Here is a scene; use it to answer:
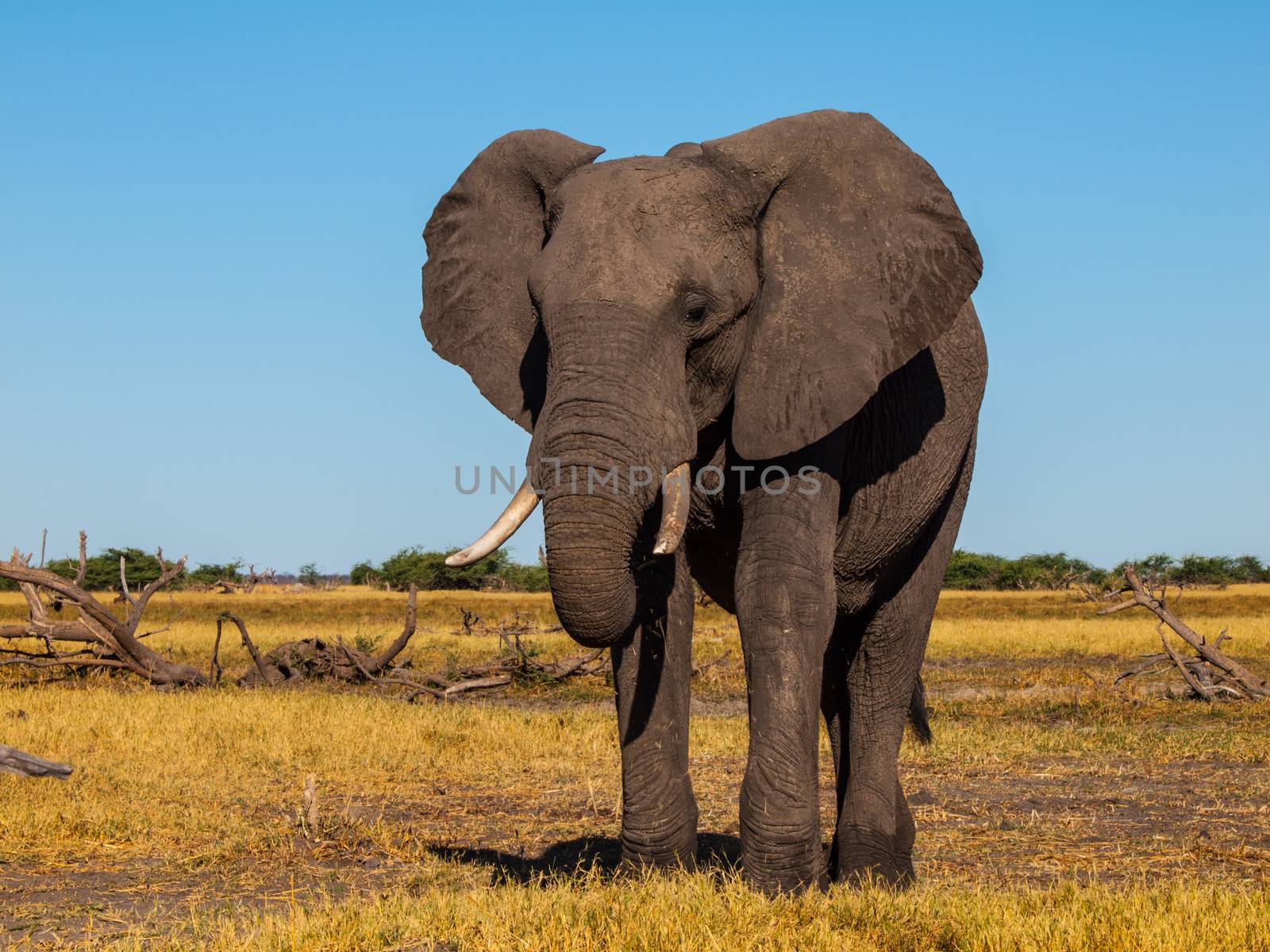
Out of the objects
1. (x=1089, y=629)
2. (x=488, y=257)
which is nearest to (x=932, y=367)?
(x=488, y=257)

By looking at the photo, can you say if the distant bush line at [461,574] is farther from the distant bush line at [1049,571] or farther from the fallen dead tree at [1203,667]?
the fallen dead tree at [1203,667]

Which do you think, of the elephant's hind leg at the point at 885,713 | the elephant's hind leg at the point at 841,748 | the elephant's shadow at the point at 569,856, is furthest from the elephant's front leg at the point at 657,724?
the elephant's hind leg at the point at 841,748

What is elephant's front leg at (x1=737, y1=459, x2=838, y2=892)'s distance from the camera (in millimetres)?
5312

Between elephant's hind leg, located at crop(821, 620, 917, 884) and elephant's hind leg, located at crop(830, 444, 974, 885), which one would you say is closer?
elephant's hind leg, located at crop(830, 444, 974, 885)

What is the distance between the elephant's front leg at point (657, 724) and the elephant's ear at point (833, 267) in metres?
0.89

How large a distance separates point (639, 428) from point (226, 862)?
143 inches

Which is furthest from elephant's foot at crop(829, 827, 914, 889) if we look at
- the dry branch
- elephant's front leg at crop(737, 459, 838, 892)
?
the dry branch

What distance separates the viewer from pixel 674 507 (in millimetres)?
4926

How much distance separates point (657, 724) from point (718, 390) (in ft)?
4.64

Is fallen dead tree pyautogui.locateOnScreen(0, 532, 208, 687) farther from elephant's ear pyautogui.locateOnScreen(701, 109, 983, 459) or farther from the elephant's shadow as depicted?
elephant's ear pyautogui.locateOnScreen(701, 109, 983, 459)

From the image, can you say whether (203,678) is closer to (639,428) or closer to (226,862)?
(226,862)

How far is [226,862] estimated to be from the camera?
7074 mm

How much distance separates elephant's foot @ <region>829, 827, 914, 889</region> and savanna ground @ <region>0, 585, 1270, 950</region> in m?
0.17

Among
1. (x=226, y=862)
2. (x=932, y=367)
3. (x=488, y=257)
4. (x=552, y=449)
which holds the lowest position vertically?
(x=226, y=862)
